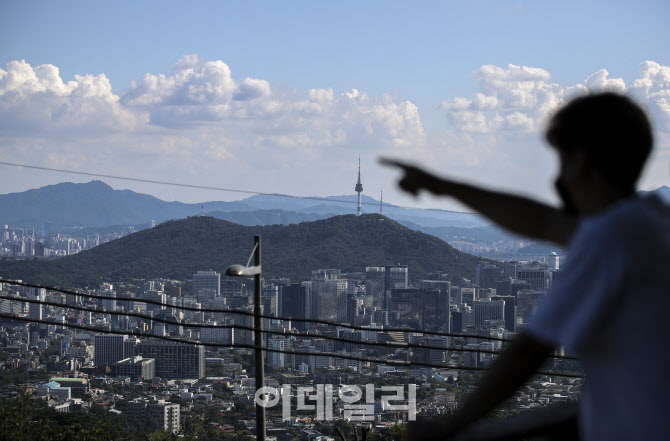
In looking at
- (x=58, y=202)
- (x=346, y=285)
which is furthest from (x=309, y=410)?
(x=58, y=202)

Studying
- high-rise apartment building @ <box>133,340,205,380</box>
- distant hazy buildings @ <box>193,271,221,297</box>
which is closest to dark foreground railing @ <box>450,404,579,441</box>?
high-rise apartment building @ <box>133,340,205,380</box>

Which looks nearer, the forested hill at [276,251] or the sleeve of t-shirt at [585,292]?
the sleeve of t-shirt at [585,292]

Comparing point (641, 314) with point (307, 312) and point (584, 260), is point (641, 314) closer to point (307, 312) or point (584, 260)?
point (584, 260)

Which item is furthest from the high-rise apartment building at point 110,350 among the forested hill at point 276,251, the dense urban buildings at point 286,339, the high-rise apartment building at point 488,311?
the forested hill at point 276,251

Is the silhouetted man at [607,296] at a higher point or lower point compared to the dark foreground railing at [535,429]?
higher

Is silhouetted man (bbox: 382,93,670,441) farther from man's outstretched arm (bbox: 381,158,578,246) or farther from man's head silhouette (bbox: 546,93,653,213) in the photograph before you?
man's outstretched arm (bbox: 381,158,578,246)

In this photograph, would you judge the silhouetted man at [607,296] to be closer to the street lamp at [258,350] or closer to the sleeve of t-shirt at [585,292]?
the sleeve of t-shirt at [585,292]
